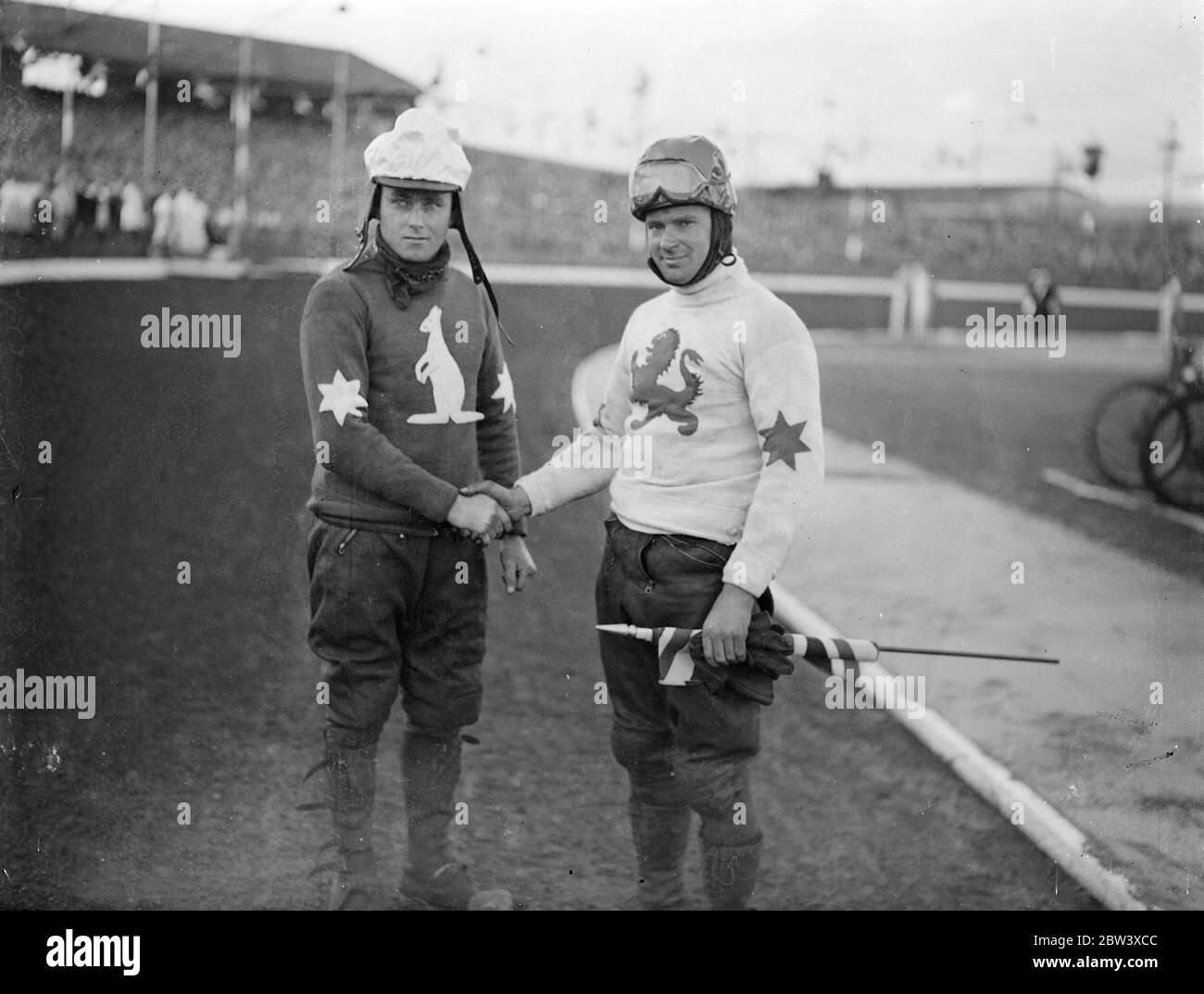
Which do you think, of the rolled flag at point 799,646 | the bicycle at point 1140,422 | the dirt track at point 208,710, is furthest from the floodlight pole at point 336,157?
the bicycle at point 1140,422

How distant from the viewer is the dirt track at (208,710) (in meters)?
3.34

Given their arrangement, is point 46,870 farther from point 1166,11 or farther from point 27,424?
point 1166,11

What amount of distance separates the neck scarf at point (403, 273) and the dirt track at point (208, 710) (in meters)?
0.35

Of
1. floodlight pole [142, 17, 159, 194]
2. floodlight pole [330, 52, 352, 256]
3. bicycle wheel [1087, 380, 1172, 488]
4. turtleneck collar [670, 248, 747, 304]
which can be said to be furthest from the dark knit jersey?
bicycle wheel [1087, 380, 1172, 488]

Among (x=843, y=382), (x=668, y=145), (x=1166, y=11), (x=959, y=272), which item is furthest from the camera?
(x=843, y=382)

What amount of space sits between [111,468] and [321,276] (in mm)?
782

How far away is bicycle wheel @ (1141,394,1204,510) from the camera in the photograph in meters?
4.37

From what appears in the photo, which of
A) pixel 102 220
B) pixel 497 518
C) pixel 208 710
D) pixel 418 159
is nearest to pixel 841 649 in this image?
pixel 497 518

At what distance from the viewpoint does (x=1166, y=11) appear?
3500 millimetres

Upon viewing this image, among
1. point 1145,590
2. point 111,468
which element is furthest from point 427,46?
point 1145,590

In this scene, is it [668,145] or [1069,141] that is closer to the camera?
[668,145]

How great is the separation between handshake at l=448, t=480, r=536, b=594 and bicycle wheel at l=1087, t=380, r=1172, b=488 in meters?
2.31

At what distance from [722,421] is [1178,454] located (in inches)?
104

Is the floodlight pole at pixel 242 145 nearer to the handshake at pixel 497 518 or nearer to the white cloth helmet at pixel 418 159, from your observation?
the white cloth helmet at pixel 418 159
